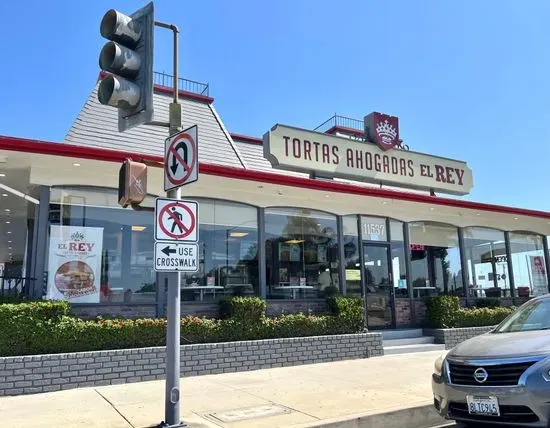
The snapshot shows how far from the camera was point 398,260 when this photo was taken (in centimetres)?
1438

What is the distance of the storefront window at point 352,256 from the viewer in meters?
13.4

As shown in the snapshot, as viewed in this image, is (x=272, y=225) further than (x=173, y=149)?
Yes

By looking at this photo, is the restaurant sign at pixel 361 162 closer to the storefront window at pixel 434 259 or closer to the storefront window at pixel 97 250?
the storefront window at pixel 434 259

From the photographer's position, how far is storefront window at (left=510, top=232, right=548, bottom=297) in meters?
17.0

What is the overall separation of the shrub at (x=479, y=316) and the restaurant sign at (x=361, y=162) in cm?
329

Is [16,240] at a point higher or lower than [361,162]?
lower

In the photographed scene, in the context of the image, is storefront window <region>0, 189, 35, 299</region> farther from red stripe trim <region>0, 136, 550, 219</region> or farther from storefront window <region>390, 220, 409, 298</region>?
storefront window <region>390, 220, 409, 298</region>

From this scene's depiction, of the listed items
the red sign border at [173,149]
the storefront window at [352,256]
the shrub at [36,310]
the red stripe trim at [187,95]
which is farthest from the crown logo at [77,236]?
the red stripe trim at [187,95]

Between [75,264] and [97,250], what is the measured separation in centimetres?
50

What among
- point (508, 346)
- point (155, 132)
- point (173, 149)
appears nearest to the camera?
point (508, 346)

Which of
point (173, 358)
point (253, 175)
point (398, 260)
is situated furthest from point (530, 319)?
point (398, 260)

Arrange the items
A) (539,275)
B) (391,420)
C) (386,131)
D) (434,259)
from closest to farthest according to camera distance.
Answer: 1. (391,420)
2. (386,131)
3. (434,259)
4. (539,275)

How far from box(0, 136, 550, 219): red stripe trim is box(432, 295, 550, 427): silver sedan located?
417 centimetres

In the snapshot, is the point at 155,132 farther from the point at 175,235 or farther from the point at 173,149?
the point at 175,235
